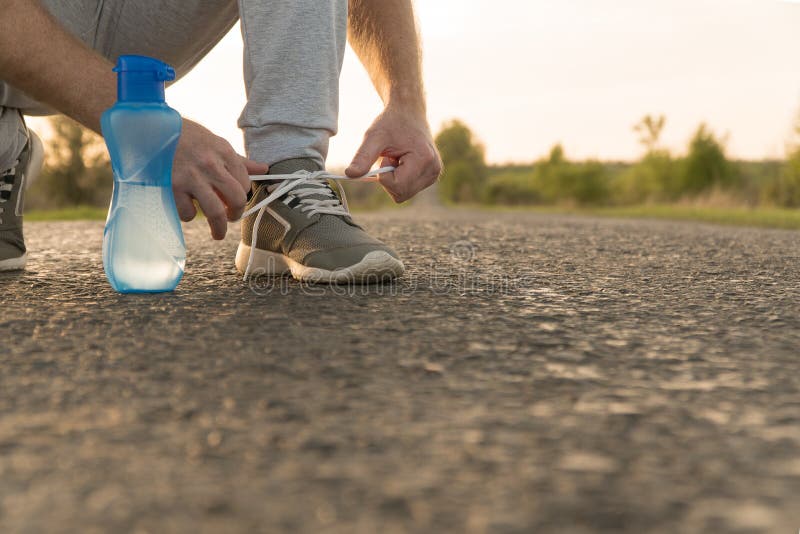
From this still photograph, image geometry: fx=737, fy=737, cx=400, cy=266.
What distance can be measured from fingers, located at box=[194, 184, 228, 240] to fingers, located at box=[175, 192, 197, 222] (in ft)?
0.12

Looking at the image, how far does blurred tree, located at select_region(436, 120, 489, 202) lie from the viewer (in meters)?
42.6

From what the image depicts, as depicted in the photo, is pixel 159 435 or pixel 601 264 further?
pixel 601 264

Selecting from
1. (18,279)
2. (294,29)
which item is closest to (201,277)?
(18,279)

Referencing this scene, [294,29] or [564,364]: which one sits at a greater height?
[294,29]

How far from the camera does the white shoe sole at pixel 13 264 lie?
70.0 inches

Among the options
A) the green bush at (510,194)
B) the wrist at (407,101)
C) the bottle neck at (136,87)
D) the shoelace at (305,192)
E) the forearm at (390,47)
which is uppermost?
the forearm at (390,47)

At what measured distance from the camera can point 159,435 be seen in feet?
2.10

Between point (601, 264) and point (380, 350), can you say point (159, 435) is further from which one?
point (601, 264)

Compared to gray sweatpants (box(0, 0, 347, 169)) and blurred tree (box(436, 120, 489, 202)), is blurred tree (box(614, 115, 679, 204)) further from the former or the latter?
gray sweatpants (box(0, 0, 347, 169))

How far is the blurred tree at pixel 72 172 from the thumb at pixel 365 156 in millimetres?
17653

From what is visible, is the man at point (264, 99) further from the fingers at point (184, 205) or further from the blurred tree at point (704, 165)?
the blurred tree at point (704, 165)

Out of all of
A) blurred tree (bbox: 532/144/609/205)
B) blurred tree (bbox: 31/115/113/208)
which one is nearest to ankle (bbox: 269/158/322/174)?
blurred tree (bbox: 31/115/113/208)

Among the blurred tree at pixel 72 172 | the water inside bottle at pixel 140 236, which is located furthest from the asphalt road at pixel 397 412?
the blurred tree at pixel 72 172

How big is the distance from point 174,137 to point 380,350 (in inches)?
25.9
